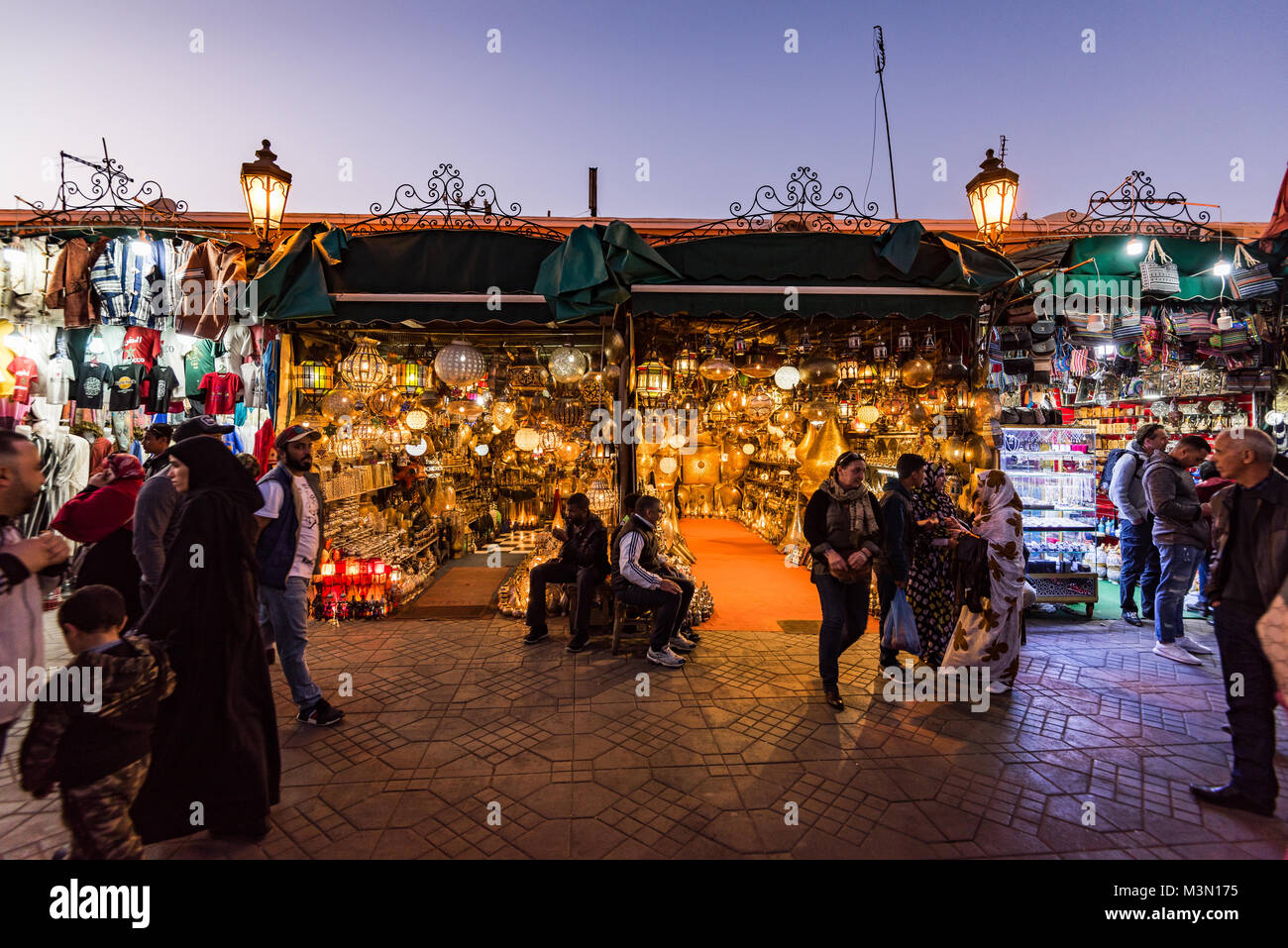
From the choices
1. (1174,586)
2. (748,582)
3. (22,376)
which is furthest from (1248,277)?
(22,376)

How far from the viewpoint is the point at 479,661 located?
5461 millimetres

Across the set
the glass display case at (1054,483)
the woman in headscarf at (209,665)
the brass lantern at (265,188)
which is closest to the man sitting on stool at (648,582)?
the woman in headscarf at (209,665)

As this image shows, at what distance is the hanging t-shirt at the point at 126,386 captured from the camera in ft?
19.9

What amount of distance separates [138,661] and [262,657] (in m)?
0.66

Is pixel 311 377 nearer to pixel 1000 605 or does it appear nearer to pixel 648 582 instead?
pixel 648 582

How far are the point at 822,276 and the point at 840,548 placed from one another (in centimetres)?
272

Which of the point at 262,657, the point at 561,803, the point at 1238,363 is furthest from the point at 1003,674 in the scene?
the point at 1238,363

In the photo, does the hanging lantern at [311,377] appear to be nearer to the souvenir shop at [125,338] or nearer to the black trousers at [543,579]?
the souvenir shop at [125,338]

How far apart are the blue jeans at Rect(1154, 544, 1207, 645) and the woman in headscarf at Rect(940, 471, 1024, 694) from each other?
232 cm

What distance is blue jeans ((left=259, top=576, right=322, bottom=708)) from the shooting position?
400 cm

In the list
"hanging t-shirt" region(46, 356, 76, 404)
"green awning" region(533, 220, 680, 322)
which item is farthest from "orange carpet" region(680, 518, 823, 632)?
"hanging t-shirt" region(46, 356, 76, 404)

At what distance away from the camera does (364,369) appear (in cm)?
634

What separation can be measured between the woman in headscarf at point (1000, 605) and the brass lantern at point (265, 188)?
725 centimetres
